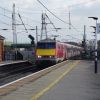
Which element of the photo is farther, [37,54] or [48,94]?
Answer: [37,54]

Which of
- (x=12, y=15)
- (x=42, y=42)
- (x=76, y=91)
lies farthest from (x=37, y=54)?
(x=76, y=91)

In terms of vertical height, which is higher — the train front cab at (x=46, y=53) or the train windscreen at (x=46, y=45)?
the train windscreen at (x=46, y=45)

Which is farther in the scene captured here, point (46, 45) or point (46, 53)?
point (46, 45)

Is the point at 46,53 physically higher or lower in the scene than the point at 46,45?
lower

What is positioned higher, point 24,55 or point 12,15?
point 12,15

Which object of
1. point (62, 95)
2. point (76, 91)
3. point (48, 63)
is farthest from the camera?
point (48, 63)

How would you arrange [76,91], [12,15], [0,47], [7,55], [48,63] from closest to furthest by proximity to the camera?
Result: [76,91] → [48,63] → [12,15] → [0,47] → [7,55]

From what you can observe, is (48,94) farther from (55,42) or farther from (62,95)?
(55,42)

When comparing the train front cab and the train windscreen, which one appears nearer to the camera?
the train front cab

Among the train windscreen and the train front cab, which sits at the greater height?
the train windscreen

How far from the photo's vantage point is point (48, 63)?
1817 inches

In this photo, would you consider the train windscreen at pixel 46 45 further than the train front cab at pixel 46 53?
Yes

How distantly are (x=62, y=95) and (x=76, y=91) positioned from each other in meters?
1.59

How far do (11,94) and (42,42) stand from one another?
30.2 m
